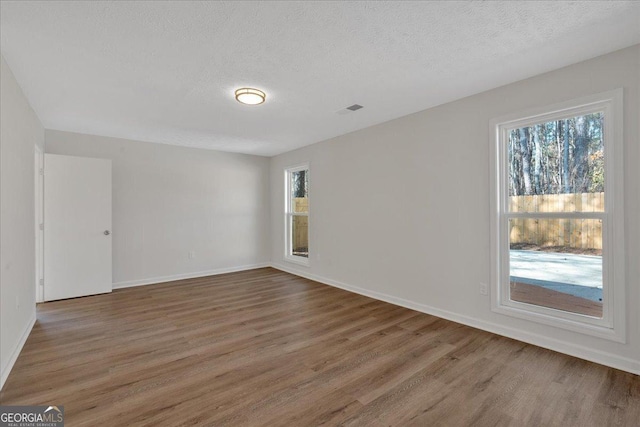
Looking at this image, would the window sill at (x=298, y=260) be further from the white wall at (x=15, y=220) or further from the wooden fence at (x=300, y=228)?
the white wall at (x=15, y=220)

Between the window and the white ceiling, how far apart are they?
2.34 meters

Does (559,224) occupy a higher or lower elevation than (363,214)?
lower

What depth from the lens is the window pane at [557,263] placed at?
7.97 feet

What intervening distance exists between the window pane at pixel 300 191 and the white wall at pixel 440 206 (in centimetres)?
49

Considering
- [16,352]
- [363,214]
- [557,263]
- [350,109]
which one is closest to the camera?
[16,352]

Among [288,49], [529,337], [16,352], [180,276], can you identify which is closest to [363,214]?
[529,337]

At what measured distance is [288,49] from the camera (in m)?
2.20

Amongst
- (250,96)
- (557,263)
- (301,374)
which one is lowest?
(301,374)

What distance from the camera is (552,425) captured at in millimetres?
1670

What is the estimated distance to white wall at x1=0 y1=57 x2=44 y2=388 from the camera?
2.14 meters

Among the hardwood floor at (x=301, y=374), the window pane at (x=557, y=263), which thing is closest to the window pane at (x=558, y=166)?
the window pane at (x=557, y=263)

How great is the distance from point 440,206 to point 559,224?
108 cm

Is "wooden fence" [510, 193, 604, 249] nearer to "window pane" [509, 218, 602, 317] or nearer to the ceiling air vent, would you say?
"window pane" [509, 218, 602, 317]

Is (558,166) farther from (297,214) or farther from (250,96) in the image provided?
(297,214)
